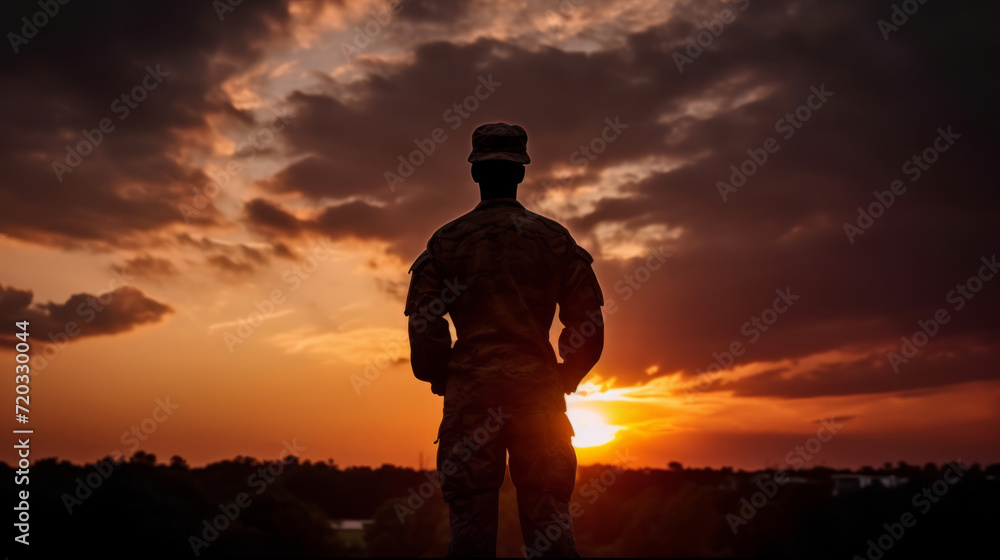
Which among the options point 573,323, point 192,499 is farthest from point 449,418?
point 192,499

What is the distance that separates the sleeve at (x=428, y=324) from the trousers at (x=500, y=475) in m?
0.49

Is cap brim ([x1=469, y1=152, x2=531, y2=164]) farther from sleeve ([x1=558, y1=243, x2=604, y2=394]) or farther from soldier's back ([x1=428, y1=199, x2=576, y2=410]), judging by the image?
sleeve ([x1=558, y1=243, x2=604, y2=394])

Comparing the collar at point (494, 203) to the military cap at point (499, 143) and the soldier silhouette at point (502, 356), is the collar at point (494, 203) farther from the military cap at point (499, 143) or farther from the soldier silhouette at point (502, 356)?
the military cap at point (499, 143)

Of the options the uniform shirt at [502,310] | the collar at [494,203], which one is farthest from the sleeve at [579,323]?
the collar at [494,203]

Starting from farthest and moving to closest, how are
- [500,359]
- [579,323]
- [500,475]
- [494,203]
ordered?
[494,203] < [579,323] < [500,475] < [500,359]

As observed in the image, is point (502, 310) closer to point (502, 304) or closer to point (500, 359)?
point (502, 304)

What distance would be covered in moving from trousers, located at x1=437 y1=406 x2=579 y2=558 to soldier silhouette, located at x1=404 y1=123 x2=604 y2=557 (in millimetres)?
11

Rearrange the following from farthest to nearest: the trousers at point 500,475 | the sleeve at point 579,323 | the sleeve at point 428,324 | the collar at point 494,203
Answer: the collar at point 494,203, the sleeve at point 579,323, the sleeve at point 428,324, the trousers at point 500,475

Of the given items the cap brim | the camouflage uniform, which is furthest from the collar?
the cap brim

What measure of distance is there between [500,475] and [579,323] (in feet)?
5.80

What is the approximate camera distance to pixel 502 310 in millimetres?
8633

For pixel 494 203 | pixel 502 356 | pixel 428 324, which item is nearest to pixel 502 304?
pixel 502 356

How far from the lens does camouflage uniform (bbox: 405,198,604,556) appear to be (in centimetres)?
850

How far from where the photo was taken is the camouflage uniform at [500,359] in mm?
8500
